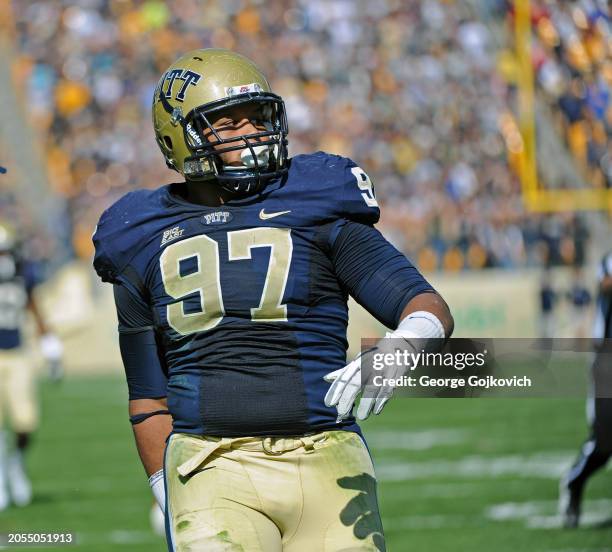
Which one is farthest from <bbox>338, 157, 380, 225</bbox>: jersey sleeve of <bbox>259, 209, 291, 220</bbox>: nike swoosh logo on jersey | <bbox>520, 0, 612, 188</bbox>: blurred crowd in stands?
<bbox>520, 0, 612, 188</bbox>: blurred crowd in stands

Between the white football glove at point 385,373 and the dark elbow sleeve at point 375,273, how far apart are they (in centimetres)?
14

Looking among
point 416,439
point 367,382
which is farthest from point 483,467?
point 367,382

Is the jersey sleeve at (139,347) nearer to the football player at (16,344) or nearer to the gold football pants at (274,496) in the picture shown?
the gold football pants at (274,496)

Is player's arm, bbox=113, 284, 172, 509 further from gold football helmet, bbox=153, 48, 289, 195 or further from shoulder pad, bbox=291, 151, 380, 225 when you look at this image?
shoulder pad, bbox=291, 151, 380, 225

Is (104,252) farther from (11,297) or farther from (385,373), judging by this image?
(11,297)

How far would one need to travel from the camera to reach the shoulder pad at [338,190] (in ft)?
8.41

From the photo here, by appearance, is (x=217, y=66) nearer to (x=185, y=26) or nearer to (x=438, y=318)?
(x=438, y=318)

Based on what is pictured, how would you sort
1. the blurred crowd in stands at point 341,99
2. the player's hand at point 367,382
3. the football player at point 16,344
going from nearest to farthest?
the player's hand at point 367,382
the football player at point 16,344
the blurred crowd in stands at point 341,99

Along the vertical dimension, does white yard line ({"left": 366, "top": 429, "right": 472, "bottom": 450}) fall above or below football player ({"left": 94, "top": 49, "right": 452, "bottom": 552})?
below

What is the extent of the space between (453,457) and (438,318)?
20.1 feet

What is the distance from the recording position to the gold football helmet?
103 inches

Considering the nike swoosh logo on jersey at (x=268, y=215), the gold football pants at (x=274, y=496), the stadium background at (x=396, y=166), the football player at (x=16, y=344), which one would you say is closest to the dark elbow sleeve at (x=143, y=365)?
the gold football pants at (x=274, y=496)

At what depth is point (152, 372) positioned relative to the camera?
2.76 meters

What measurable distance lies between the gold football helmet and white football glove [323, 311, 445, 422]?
21.0 inches
